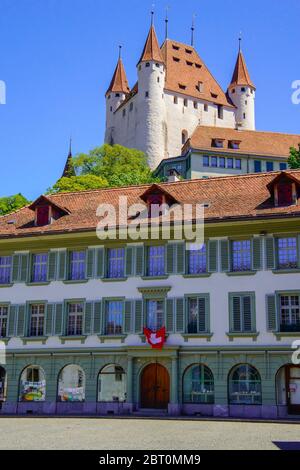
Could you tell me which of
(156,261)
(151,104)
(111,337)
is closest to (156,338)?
(111,337)

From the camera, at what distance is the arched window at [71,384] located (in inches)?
1261

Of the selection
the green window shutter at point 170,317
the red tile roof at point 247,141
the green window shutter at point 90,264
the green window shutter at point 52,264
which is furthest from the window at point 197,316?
the red tile roof at point 247,141

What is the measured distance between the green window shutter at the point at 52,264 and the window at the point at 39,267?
0.29 m

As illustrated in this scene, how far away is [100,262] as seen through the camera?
108ft

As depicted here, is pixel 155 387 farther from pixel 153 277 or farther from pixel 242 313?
pixel 242 313

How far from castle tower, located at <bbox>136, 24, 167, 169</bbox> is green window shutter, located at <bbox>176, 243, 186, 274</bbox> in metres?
68.8

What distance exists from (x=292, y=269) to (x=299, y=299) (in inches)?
51.5

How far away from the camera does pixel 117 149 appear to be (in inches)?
3472

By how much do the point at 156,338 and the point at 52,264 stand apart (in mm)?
6588

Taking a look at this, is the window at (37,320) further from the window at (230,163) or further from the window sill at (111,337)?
the window at (230,163)

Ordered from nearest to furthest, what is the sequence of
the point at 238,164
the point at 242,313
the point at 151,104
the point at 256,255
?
the point at 242,313, the point at 256,255, the point at 238,164, the point at 151,104

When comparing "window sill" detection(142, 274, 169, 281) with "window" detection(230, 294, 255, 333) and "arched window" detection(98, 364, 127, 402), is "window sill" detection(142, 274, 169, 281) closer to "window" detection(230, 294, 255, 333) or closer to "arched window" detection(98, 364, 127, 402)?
"window" detection(230, 294, 255, 333)

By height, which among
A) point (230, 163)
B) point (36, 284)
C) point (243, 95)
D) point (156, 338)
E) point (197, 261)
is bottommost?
point (156, 338)
